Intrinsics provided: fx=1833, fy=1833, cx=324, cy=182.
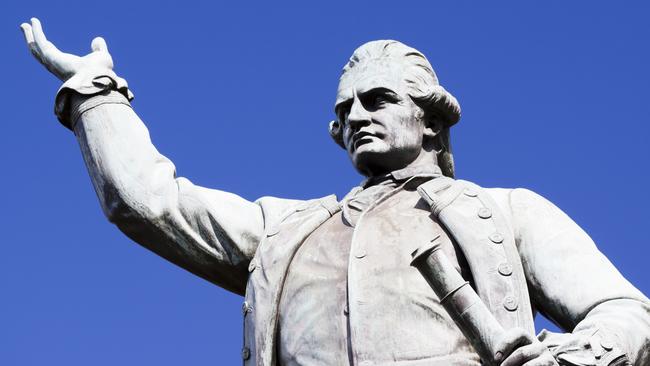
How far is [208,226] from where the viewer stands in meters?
11.2

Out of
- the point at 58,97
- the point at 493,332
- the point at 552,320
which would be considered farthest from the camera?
the point at 58,97

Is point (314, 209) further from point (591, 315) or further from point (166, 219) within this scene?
point (591, 315)

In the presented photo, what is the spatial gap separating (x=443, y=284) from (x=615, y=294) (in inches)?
40.1

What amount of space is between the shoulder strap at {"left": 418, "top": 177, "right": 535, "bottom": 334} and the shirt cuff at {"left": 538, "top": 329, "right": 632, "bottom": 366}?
1.29 ft

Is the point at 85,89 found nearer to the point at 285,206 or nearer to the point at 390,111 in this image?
the point at 285,206

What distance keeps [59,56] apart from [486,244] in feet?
10.3

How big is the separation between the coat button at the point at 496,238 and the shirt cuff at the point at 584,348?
0.86 meters

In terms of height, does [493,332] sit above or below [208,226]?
below

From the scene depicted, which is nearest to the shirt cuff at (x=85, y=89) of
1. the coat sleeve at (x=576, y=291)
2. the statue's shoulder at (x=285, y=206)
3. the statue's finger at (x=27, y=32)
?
the statue's finger at (x=27, y=32)

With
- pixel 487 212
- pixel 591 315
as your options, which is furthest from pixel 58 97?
pixel 591 315

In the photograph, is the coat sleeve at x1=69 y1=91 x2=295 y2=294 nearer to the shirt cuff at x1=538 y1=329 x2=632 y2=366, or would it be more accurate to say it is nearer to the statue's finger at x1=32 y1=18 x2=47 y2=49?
the statue's finger at x1=32 y1=18 x2=47 y2=49

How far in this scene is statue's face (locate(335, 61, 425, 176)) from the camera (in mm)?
11297

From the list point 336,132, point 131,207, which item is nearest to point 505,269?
point 336,132

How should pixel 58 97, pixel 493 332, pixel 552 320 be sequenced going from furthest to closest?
pixel 58 97 → pixel 552 320 → pixel 493 332
